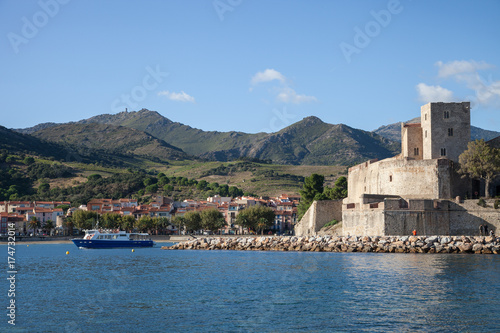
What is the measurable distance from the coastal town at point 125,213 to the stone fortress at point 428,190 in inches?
1390

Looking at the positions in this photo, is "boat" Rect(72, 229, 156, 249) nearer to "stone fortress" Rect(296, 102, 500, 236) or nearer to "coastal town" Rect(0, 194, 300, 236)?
"coastal town" Rect(0, 194, 300, 236)

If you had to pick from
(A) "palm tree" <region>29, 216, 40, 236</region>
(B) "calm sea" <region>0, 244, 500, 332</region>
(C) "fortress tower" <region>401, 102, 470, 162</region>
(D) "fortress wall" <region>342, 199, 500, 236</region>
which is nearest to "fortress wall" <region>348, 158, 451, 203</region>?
(C) "fortress tower" <region>401, 102, 470, 162</region>

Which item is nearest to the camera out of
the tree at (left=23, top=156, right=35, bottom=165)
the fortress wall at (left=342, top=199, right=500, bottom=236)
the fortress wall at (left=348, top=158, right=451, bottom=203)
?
the fortress wall at (left=342, top=199, right=500, bottom=236)

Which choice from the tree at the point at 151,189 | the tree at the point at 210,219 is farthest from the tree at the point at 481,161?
the tree at the point at 151,189

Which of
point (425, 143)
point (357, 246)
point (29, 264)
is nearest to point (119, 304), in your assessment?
point (29, 264)

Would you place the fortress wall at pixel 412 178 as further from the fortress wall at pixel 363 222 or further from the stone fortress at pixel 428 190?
the fortress wall at pixel 363 222

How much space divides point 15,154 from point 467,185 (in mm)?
124446

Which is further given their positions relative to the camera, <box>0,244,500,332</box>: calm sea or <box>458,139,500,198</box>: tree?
<box>458,139,500,198</box>: tree

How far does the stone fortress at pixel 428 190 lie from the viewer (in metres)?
44.9

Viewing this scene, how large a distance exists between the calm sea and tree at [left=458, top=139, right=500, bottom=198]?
1172cm

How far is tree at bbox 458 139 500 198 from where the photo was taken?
45.9 meters

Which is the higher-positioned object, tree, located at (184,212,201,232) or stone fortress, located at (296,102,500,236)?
stone fortress, located at (296,102,500,236)

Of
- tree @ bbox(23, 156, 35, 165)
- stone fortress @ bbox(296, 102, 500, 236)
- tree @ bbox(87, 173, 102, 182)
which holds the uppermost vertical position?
tree @ bbox(23, 156, 35, 165)

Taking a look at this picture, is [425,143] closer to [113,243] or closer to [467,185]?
[467,185]
